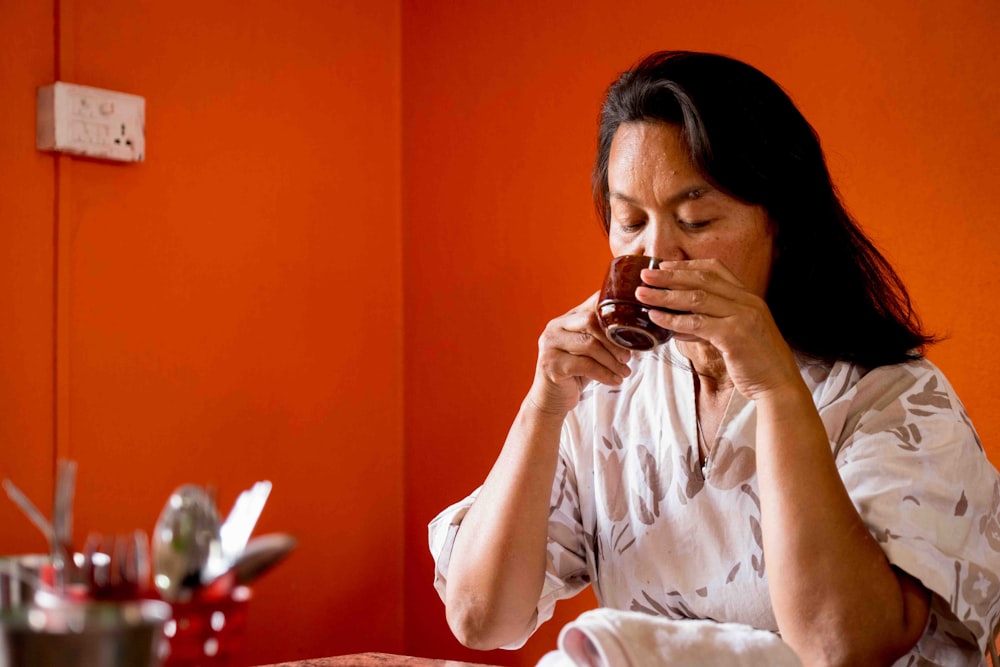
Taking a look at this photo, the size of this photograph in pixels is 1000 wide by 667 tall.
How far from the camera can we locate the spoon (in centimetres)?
78

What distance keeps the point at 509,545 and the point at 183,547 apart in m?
0.69

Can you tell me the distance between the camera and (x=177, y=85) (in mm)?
2270

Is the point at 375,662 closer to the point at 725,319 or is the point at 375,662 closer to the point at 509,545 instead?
the point at 509,545

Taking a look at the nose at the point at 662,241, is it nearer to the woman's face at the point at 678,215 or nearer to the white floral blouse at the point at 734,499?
the woman's face at the point at 678,215

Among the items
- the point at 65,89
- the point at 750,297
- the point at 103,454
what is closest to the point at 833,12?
the point at 750,297

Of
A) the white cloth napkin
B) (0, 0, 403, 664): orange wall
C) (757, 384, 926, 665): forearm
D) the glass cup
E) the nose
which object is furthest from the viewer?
(0, 0, 403, 664): orange wall

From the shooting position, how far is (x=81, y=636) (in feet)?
2.00

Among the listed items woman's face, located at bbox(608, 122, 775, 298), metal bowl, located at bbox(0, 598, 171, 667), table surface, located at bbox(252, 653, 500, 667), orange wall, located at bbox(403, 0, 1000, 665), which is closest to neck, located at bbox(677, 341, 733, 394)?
woman's face, located at bbox(608, 122, 775, 298)

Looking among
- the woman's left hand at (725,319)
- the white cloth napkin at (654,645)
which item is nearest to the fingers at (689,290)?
the woman's left hand at (725,319)

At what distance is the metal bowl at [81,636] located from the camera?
0.61 meters

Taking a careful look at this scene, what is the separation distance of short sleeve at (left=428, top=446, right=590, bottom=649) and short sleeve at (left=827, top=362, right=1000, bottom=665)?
40 cm

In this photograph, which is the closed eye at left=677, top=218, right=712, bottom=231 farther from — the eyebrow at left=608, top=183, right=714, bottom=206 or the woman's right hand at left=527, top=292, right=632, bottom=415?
the woman's right hand at left=527, top=292, right=632, bottom=415

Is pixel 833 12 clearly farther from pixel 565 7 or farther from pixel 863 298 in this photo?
pixel 863 298

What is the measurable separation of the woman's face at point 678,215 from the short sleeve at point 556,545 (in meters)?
0.38
